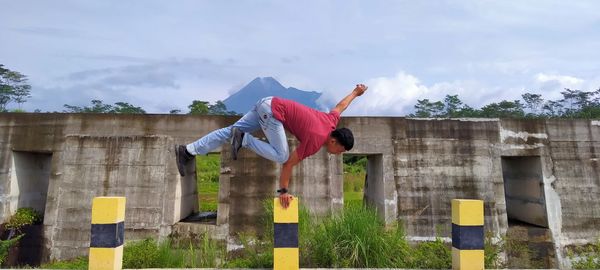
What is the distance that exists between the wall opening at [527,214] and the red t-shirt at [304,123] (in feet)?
23.5

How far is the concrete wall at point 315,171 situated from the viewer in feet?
30.7

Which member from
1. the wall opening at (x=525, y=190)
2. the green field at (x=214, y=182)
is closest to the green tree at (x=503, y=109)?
the green field at (x=214, y=182)

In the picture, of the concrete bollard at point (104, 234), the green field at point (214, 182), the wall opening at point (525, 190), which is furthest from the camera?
the green field at point (214, 182)

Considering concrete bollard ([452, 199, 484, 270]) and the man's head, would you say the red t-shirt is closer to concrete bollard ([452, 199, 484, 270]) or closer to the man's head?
the man's head

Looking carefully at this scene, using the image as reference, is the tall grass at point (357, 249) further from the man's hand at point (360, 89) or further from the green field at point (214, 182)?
the green field at point (214, 182)

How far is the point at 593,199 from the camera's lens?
33.0 ft

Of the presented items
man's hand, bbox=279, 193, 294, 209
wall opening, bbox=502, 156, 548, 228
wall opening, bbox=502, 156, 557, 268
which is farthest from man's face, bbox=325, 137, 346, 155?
wall opening, bbox=502, 156, 548, 228

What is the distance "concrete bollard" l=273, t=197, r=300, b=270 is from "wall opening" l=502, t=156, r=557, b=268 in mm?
7244

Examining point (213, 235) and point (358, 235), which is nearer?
point (358, 235)

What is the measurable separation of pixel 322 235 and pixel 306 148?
4.26 ft

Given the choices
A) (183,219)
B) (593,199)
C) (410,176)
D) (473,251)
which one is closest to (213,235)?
(183,219)

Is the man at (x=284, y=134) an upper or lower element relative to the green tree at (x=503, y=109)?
lower

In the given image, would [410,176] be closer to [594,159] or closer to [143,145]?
[594,159]

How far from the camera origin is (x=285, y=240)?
404 cm
